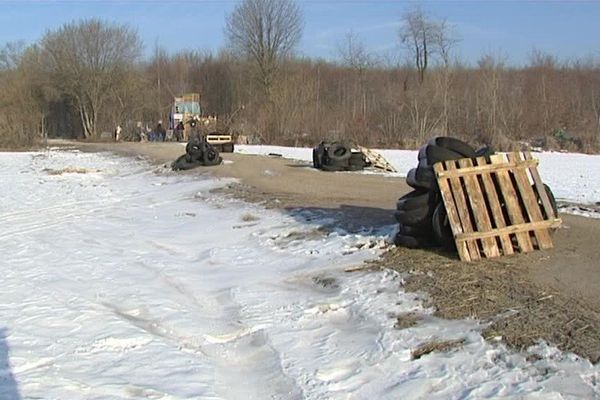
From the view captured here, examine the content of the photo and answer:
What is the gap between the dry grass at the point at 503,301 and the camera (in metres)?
5.49

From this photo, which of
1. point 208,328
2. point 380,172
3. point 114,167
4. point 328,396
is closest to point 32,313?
point 208,328

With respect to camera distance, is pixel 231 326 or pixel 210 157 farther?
pixel 210 157

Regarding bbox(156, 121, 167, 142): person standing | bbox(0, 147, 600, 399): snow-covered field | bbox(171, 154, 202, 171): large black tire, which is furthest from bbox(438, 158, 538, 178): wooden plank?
bbox(156, 121, 167, 142): person standing

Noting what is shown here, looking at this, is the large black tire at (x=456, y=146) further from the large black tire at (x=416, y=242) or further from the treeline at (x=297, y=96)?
the treeline at (x=297, y=96)

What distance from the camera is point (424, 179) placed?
878 centimetres

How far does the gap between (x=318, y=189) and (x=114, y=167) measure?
48.8 ft

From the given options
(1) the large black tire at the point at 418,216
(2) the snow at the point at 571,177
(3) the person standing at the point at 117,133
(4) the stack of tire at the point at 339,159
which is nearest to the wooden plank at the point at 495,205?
(1) the large black tire at the point at 418,216

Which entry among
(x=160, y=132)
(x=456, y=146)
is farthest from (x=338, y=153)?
(x=160, y=132)

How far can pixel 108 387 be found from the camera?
5172 mm

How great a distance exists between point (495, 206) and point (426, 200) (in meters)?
0.85

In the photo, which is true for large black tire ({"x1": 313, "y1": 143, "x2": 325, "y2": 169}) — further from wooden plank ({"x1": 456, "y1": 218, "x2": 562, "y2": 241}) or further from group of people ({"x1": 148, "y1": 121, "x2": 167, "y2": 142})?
group of people ({"x1": 148, "y1": 121, "x2": 167, "y2": 142})

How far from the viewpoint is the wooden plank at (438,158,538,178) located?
8273mm

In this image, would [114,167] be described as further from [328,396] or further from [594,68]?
[594,68]

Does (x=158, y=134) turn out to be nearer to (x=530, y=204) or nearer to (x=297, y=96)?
(x=297, y=96)
